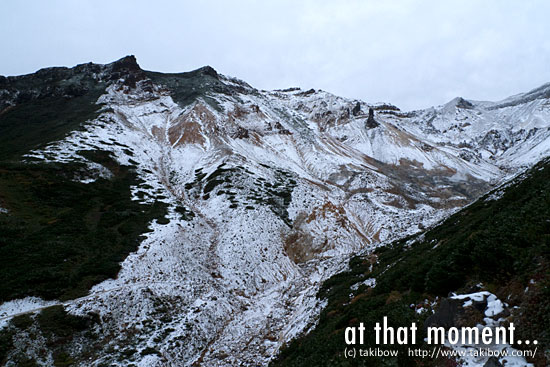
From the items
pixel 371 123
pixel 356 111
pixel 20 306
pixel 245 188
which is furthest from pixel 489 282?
pixel 356 111

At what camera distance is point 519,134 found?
17488cm

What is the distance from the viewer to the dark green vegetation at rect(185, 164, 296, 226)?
41969 millimetres

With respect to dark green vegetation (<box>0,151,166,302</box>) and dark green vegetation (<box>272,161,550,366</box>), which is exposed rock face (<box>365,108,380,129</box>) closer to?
dark green vegetation (<box>0,151,166,302</box>)

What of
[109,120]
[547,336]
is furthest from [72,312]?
[109,120]

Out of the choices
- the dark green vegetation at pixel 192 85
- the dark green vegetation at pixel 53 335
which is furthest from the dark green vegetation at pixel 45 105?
the dark green vegetation at pixel 53 335

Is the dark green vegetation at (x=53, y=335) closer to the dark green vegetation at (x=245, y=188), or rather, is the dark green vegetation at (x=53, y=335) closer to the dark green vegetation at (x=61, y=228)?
the dark green vegetation at (x=61, y=228)

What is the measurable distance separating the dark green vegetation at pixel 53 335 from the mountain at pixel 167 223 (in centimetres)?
8

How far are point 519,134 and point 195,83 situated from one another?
210060 mm

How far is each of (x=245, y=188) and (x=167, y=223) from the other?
15996 millimetres

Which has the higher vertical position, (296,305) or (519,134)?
(519,134)

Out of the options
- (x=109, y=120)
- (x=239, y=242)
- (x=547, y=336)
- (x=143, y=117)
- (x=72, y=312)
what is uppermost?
(x=143, y=117)

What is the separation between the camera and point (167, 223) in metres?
33.6

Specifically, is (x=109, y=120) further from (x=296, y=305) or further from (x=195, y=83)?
(x=296, y=305)

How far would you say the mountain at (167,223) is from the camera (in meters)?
18.1
